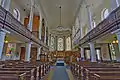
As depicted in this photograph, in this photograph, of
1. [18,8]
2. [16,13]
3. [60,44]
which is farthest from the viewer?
[60,44]

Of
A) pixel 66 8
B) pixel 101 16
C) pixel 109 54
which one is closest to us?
pixel 109 54

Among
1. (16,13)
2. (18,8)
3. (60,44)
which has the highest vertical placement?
(18,8)

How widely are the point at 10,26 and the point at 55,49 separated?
17983 mm

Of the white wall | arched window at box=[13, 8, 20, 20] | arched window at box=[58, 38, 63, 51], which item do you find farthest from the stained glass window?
arched window at box=[13, 8, 20, 20]

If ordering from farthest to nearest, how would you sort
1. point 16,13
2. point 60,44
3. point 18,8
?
point 60,44
point 16,13
point 18,8

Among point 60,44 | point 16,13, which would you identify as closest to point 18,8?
point 16,13

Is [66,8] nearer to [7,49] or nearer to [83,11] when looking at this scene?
[83,11]

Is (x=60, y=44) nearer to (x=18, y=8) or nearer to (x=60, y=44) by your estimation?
(x=60, y=44)

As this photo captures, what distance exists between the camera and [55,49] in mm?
23031

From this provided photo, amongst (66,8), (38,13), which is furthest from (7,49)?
(66,8)

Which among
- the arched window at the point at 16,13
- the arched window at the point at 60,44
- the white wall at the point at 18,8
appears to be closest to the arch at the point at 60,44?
the arched window at the point at 60,44

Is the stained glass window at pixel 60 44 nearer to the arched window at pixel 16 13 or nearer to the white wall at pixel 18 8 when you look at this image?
the white wall at pixel 18 8

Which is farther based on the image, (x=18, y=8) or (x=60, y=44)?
(x=60, y=44)

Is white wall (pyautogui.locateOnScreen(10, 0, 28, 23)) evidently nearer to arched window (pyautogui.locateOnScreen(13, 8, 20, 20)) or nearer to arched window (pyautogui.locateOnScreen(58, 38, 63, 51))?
arched window (pyautogui.locateOnScreen(13, 8, 20, 20))
